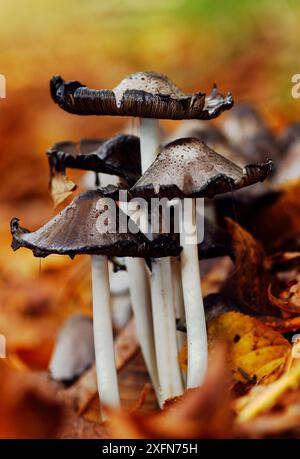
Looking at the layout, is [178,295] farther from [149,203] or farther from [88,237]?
[88,237]

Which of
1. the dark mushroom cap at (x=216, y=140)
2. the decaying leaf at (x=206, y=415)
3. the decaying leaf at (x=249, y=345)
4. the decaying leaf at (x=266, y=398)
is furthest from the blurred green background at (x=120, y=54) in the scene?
the decaying leaf at (x=206, y=415)

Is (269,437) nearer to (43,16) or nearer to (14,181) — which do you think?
(14,181)

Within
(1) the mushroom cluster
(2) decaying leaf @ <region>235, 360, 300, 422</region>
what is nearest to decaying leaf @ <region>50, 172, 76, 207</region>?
(1) the mushroom cluster

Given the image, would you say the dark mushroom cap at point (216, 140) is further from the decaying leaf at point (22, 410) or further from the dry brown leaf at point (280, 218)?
the decaying leaf at point (22, 410)

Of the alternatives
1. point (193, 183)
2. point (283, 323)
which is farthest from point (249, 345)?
point (193, 183)

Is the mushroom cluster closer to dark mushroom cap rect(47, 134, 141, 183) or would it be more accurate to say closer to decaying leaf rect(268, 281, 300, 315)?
dark mushroom cap rect(47, 134, 141, 183)
